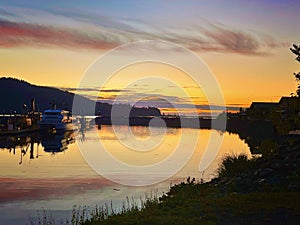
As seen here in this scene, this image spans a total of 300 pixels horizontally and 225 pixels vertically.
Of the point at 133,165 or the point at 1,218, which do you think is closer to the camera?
the point at 1,218

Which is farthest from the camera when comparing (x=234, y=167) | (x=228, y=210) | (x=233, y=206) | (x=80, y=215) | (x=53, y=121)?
(x=53, y=121)

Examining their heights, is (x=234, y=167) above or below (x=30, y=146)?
above

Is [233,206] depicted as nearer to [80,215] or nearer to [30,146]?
[80,215]

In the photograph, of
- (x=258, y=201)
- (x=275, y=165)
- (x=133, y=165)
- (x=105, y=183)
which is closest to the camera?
(x=258, y=201)

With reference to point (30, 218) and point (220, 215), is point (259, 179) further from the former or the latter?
point (30, 218)

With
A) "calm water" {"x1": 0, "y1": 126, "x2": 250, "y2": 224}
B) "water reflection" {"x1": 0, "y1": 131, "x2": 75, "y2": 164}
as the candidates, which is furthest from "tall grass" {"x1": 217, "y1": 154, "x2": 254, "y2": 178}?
"water reflection" {"x1": 0, "y1": 131, "x2": 75, "y2": 164}

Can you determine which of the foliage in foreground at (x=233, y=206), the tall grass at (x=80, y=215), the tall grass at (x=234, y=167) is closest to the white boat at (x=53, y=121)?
the tall grass at (x=234, y=167)

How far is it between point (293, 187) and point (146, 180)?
461 inches

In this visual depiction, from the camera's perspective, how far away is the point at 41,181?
84.5 ft

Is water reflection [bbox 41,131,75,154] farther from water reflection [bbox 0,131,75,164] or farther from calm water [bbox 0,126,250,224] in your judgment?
calm water [bbox 0,126,250,224]

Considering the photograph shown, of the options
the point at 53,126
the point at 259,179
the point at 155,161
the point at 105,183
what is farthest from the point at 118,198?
the point at 53,126

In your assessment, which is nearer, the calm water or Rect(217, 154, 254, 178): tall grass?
the calm water

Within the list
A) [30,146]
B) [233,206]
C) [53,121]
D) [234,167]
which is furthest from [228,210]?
[53,121]

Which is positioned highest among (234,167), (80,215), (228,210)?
(234,167)
